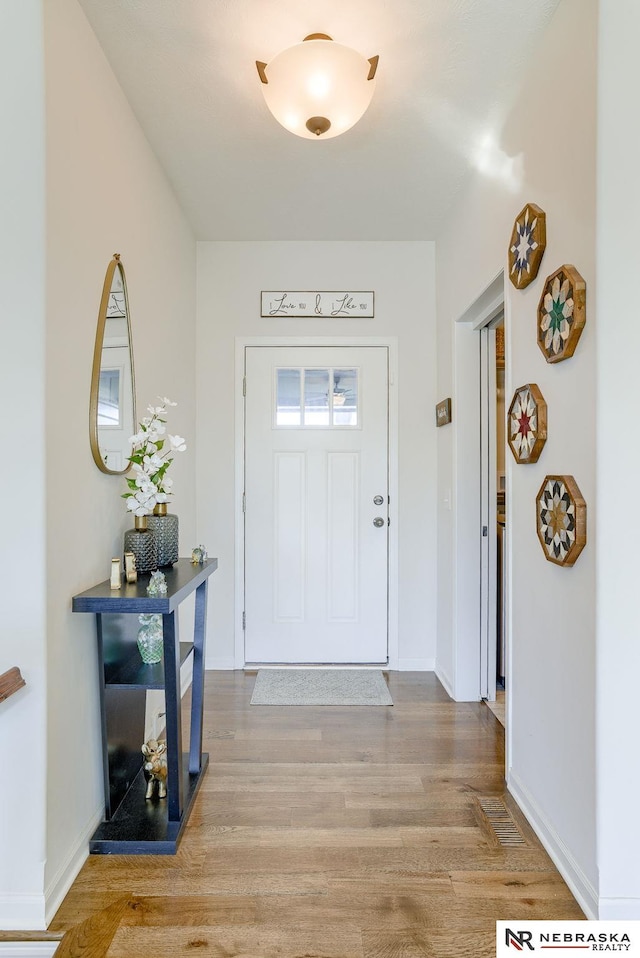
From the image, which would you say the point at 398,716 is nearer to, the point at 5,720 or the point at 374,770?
the point at 374,770

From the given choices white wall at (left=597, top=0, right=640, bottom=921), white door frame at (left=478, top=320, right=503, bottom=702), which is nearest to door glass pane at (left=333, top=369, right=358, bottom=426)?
white door frame at (left=478, top=320, right=503, bottom=702)

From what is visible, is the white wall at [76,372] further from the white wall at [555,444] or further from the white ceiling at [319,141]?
the white wall at [555,444]

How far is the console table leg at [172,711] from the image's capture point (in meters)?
1.78

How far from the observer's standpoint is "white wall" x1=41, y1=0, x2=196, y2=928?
5.06ft

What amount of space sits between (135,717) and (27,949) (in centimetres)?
79

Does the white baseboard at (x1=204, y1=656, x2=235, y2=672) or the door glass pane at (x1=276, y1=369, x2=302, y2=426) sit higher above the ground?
the door glass pane at (x1=276, y1=369, x2=302, y2=426)

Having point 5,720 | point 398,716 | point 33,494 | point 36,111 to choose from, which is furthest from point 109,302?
point 398,716

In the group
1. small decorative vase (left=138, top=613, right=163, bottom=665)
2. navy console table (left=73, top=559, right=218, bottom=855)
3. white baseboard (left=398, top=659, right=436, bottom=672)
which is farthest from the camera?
white baseboard (left=398, top=659, right=436, bottom=672)

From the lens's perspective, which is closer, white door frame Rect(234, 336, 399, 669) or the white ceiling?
the white ceiling

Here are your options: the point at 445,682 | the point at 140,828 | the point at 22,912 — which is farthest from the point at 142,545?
the point at 445,682

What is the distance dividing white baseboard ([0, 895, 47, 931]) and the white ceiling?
2.57m

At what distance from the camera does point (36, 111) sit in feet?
4.85

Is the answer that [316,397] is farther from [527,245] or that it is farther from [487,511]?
[527,245]

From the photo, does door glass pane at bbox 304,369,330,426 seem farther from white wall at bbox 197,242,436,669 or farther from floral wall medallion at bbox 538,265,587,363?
floral wall medallion at bbox 538,265,587,363
